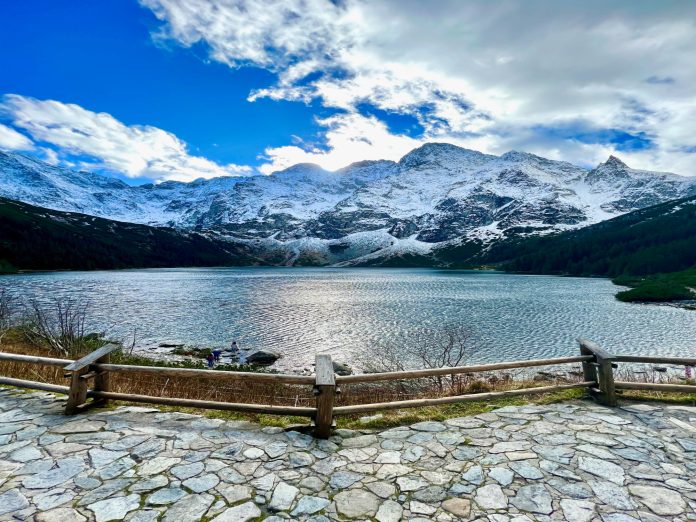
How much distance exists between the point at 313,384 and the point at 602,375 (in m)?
8.78

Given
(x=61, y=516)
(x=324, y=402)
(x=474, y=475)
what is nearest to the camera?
(x=61, y=516)

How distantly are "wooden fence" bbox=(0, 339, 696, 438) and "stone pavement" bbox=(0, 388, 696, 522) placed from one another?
0.43 meters

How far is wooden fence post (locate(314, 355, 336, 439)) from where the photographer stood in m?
9.05

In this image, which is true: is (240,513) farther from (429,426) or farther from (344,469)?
(429,426)

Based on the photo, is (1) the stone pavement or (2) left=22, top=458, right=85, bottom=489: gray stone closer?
(1) the stone pavement

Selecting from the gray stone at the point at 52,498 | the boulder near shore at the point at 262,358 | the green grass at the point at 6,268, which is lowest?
the boulder near shore at the point at 262,358

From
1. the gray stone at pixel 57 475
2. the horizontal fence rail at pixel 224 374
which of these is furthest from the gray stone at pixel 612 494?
the gray stone at pixel 57 475

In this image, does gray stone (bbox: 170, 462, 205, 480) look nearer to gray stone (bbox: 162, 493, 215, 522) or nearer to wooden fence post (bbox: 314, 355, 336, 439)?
gray stone (bbox: 162, 493, 215, 522)

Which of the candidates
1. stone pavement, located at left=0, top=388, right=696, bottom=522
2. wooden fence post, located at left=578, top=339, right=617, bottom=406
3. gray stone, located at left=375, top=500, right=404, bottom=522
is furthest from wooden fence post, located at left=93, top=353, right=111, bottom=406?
wooden fence post, located at left=578, top=339, right=617, bottom=406

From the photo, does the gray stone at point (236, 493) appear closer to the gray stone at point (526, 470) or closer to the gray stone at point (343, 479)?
the gray stone at point (343, 479)

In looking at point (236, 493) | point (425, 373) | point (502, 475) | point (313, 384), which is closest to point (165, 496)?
point (236, 493)

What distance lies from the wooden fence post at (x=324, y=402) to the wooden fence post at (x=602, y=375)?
8081mm

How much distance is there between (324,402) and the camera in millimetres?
9125

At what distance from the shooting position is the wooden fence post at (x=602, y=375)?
37.3 ft
